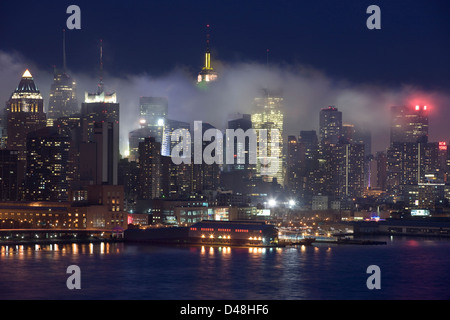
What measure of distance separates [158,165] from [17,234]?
4590cm

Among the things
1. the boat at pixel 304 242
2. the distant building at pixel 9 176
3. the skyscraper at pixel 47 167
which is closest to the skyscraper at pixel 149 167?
the skyscraper at pixel 47 167

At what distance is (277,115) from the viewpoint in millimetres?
176125

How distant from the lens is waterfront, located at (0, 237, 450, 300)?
44.9 meters

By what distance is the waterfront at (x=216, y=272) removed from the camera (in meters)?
44.9

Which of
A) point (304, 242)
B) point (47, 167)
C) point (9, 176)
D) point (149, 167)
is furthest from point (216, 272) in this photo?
point (9, 176)

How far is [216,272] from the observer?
52125 mm

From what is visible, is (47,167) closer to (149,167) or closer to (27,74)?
(149,167)

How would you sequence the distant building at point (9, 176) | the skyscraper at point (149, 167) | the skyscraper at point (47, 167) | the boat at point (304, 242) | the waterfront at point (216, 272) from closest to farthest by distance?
1. the waterfront at point (216, 272)
2. the boat at point (304, 242)
3. the skyscraper at point (47, 167)
4. the distant building at point (9, 176)
5. the skyscraper at point (149, 167)

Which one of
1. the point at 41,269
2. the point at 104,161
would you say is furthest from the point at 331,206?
the point at 41,269

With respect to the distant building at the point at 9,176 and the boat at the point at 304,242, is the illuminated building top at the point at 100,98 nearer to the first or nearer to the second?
the distant building at the point at 9,176

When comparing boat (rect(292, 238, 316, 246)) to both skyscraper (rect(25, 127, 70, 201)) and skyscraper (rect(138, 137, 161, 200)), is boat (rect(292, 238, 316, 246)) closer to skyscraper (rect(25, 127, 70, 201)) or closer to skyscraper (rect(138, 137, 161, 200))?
skyscraper (rect(138, 137, 161, 200))

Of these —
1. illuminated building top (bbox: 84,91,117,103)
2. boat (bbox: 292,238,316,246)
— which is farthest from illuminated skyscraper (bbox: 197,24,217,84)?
boat (bbox: 292,238,316,246)
